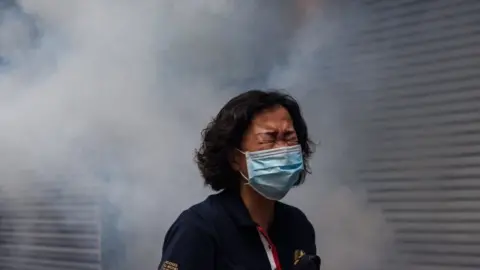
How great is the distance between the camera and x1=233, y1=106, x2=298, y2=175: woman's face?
6.30ft

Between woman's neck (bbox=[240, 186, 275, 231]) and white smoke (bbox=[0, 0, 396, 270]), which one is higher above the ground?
white smoke (bbox=[0, 0, 396, 270])

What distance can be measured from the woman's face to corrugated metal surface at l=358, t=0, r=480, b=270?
112cm

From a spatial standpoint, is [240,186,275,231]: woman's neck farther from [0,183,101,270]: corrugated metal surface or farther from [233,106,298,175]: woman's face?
[0,183,101,270]: corrugated metal surface

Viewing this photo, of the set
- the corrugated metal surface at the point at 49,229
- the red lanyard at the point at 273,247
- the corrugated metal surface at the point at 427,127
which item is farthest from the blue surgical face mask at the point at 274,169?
the corrugated metal surface at the point at 49,229

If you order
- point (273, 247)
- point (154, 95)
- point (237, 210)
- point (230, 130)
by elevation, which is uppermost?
point (154, 95)

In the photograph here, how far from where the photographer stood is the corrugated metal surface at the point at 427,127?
2.79m

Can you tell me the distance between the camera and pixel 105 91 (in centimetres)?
388

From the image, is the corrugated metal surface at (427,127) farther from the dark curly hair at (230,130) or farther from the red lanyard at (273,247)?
the red lanyard at (273,247)

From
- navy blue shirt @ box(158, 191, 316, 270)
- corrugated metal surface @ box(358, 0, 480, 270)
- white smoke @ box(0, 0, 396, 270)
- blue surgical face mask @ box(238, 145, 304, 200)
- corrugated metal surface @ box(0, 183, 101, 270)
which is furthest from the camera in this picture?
corrugated metal surface @ box(0, 183, 101, 270)

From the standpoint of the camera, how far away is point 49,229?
4621mm

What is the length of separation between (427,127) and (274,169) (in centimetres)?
120

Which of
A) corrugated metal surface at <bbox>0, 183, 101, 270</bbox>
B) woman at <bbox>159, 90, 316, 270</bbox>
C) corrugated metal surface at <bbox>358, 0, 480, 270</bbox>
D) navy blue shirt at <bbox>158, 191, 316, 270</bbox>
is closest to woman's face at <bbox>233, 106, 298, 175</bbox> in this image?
woman at <bbox>159, 90, 316, 270</bbox>

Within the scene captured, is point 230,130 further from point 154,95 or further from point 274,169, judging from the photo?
point 154,95

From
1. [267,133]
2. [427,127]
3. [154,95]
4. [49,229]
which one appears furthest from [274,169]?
[49,229]
